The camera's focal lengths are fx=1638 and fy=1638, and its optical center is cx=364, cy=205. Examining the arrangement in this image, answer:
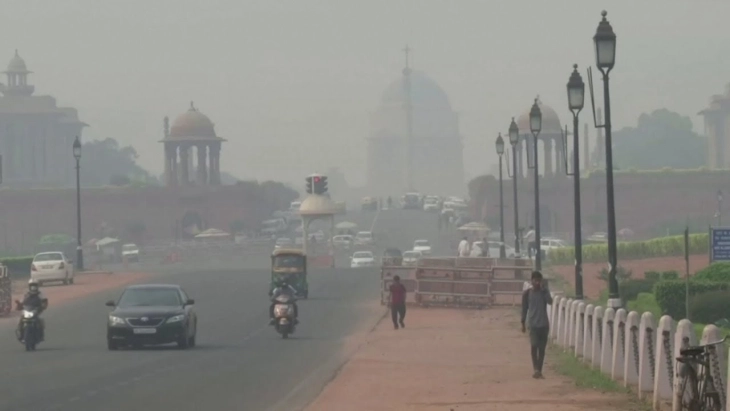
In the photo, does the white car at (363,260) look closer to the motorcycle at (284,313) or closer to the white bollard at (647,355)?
the motorcycle at (284,313)

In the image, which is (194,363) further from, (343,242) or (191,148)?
(191,148)

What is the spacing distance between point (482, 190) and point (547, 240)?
34247mm

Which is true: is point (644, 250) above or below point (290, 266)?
above

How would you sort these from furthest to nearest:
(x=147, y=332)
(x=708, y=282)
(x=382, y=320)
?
(x=382, y=320)
(x=708, y=282)
(x=147, y=332)

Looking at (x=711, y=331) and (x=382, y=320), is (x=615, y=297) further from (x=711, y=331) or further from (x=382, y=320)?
(x=382, y=320)

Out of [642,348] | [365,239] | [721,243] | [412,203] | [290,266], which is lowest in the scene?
[642,348]

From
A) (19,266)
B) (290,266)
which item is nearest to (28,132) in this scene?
(19,266)

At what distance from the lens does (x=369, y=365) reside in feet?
78.1

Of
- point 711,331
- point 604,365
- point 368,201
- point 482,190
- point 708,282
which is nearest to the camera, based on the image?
point 711,331

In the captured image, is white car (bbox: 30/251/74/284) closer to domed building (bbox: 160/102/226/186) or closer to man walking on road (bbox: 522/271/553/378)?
man walking on road (bbox: 522/271/553/378)

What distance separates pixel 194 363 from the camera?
24078 mm

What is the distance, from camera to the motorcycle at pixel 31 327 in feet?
90.7

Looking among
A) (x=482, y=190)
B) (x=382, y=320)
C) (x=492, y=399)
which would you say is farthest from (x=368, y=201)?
(x=492, y=399)

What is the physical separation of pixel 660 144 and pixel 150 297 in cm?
16071
